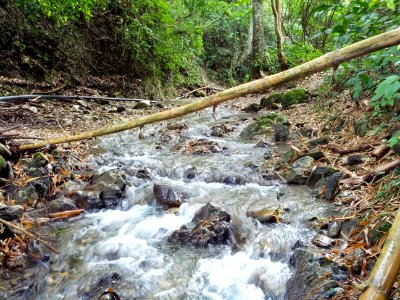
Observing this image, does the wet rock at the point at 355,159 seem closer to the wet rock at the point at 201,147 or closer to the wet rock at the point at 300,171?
the wet rock at the point at 300,171

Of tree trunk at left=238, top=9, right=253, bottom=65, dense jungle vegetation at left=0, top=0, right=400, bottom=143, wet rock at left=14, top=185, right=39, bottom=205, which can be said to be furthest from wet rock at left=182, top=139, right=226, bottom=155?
tree trunk at left=238, top=9, right=253, bottom=65

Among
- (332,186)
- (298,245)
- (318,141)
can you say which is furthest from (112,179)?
(318,141)

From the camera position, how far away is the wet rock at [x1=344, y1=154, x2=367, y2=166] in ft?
12.0

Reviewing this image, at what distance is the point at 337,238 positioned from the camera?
2725 millimetres

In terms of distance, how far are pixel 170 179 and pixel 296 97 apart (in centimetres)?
543

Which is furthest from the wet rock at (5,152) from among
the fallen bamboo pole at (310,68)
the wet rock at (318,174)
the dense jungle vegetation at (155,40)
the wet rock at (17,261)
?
the wet rock at (318,174)

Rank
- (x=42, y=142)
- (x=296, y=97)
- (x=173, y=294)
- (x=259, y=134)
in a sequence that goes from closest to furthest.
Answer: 1. (x=173, y=294)
2. (x=42, y=142)
3. (x=259, y=134)
4. (x=296, y=97)

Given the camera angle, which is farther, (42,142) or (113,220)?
(42,142)

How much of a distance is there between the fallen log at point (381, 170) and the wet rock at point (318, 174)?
20.2 inches

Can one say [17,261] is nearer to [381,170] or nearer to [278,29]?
[381,170]

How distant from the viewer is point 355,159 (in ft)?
12.2

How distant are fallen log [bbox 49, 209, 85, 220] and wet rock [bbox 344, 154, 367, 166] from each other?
3.29 m

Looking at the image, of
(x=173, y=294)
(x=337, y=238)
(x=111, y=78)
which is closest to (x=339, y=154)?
(x=337, y=238)

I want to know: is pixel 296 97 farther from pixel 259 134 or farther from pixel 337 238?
pixel 337 238
